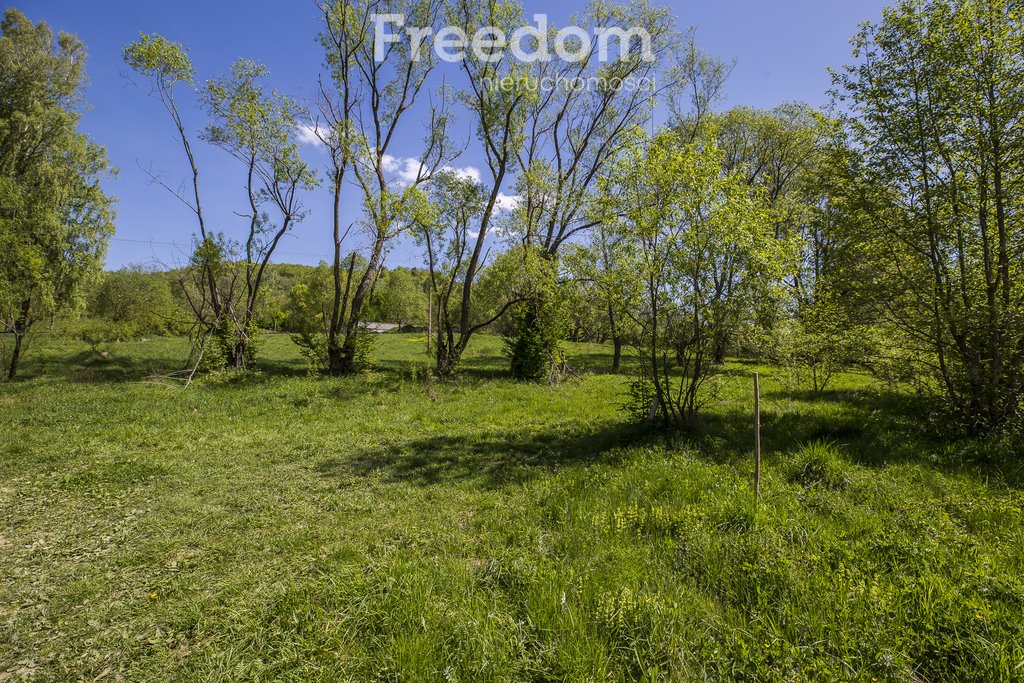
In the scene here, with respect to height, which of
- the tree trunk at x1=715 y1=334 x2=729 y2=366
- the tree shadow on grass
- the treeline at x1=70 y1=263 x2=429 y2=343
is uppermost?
the treeline at x1=70 y1=263 x2=429 y2=343

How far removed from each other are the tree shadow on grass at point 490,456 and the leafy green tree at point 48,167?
1632 cm

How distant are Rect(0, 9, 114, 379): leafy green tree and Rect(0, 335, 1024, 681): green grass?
1311 centimetres

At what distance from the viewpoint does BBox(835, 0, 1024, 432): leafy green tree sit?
A: 24.5 feet

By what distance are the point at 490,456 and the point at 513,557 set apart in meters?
4.29

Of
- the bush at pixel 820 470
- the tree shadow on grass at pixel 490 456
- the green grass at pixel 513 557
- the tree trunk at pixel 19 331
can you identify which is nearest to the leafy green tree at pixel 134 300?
the tree trunk at pixel 19 331

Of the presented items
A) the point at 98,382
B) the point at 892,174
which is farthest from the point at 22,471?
the point at 892,174

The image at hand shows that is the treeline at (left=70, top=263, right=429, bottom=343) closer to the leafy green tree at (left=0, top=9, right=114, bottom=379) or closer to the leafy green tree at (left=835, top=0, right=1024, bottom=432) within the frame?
the leafy green tree at (left=0, top=9, right=114, bottom=379)

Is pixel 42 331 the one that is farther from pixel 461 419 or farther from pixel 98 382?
pixel 461 419

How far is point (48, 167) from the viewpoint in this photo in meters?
21.3

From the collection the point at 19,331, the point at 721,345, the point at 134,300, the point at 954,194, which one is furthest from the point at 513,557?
the point at 134,300

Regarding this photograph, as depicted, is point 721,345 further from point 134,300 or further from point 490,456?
point 134,300

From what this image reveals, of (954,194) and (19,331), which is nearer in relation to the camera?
(954,194)

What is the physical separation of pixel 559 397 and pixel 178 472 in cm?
1030

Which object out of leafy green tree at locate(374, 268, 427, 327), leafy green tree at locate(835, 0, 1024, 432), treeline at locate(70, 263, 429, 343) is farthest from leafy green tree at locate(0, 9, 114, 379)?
leafy green tree at locate(374, 268, 427, 327)
